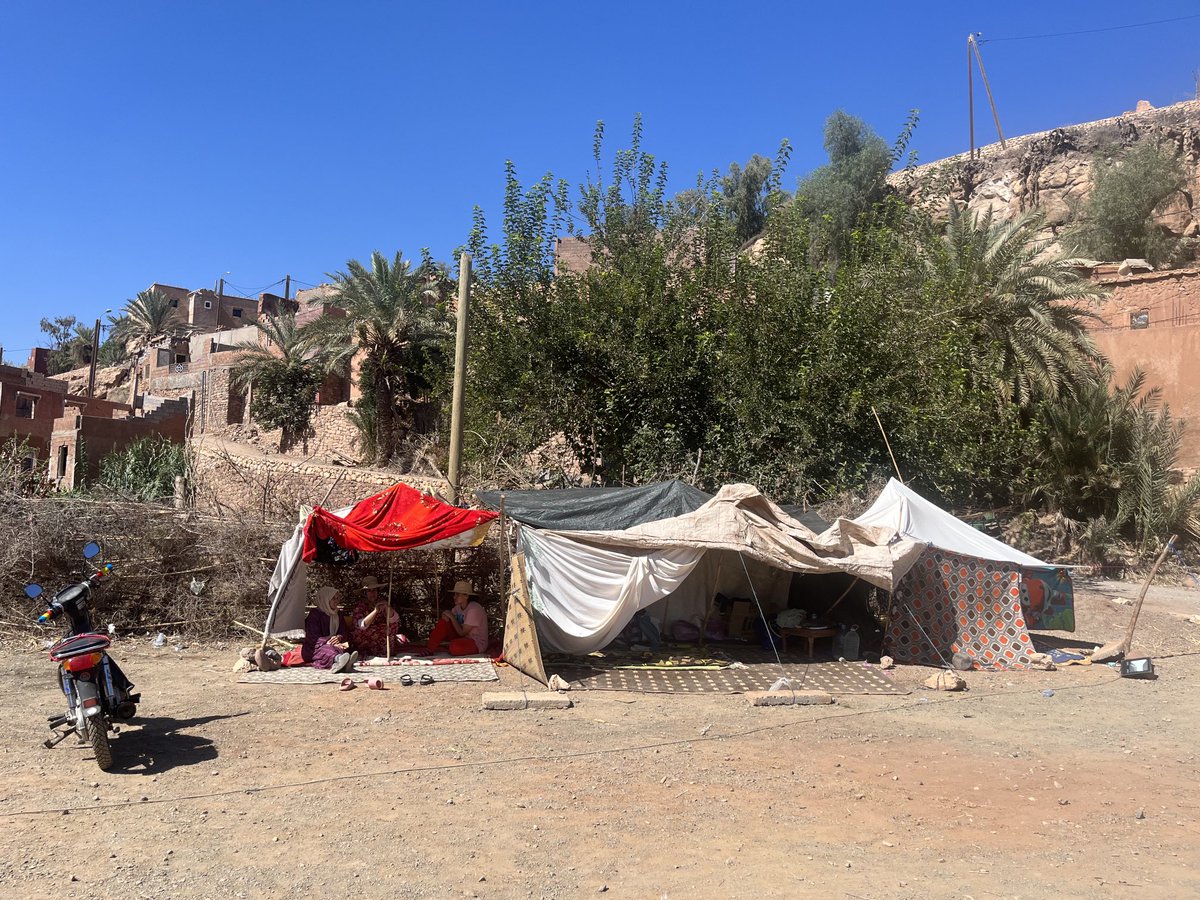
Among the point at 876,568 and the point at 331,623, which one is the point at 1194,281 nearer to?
the point at 876,568

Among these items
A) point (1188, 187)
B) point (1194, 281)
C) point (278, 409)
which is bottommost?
point (278, 409)

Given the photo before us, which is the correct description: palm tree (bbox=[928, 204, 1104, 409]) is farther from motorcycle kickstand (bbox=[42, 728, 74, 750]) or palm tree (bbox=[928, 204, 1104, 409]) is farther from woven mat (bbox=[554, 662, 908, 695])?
motorcycle kickstand (bbox=[42, 728, 74, 750])

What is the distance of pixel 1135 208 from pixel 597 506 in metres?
27.2

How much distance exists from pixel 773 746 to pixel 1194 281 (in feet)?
63.4

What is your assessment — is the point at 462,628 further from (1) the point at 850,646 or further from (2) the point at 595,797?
(2) the point at 595,797

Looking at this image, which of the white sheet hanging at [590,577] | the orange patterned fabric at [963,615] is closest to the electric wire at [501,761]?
the orange patterned fabric at [963,615]

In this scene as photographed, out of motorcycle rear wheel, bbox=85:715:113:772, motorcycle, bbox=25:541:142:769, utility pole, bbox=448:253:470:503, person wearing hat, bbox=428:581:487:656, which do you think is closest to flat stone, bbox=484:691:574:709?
person wearing hat, bbox=428:581:487:656

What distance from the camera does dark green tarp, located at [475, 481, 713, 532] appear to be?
973 centimetres

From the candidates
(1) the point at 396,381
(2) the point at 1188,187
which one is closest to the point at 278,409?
(1) the point at 396,381

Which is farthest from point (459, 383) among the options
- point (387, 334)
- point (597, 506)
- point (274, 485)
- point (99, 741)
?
point (387, 334)

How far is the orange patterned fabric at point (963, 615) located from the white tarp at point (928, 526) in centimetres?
19

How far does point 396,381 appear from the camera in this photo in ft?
88.4

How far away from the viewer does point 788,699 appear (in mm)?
8141

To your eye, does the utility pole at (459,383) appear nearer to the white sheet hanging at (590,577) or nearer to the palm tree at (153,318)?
the white sheet hanging at (590,577)
